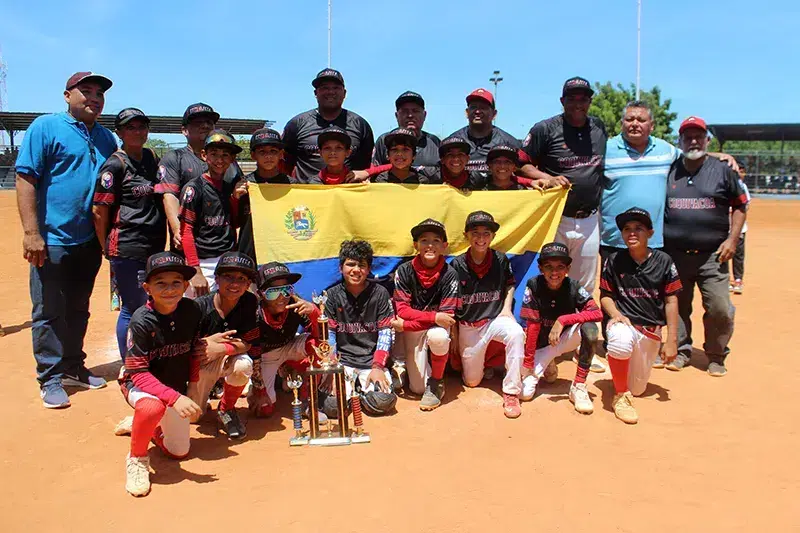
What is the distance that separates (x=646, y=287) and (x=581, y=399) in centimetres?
117

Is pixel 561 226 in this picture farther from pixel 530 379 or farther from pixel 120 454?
pixel 120 454

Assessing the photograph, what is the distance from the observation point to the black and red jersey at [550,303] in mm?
5203

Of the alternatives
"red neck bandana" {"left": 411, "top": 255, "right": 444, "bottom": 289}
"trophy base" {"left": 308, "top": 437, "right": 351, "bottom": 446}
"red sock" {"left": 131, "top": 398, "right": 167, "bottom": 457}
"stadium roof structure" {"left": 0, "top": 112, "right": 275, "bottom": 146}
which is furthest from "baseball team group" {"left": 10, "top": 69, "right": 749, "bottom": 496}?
"stadium roof structure" {"left": 0, "top": 112, "right": 275, "bottom": 146}

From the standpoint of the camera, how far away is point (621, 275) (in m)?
5.22

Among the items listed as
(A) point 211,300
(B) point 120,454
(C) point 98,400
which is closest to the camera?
(B) point 120,454

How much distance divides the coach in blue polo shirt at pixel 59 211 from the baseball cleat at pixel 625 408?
4.64 meters

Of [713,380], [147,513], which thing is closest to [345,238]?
[147,513]

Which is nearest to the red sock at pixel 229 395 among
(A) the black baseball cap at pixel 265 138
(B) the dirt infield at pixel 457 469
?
(B) the dirt infield at pixel 457 469

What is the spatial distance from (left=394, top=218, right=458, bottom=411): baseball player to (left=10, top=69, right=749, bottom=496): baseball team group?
17 millimetres

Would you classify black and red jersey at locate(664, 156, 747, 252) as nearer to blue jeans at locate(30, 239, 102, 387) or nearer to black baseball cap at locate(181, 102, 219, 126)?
black baseball cap at locate(181, 102, 219, 126)

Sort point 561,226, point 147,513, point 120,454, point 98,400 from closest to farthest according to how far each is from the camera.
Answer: point 147,513, point 120,454, point 98,400, point 561,226

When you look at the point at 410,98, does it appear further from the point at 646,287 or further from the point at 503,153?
the point at 646,287

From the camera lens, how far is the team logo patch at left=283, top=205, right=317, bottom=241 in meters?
5.55

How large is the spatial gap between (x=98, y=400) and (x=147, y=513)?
7.09 ft
